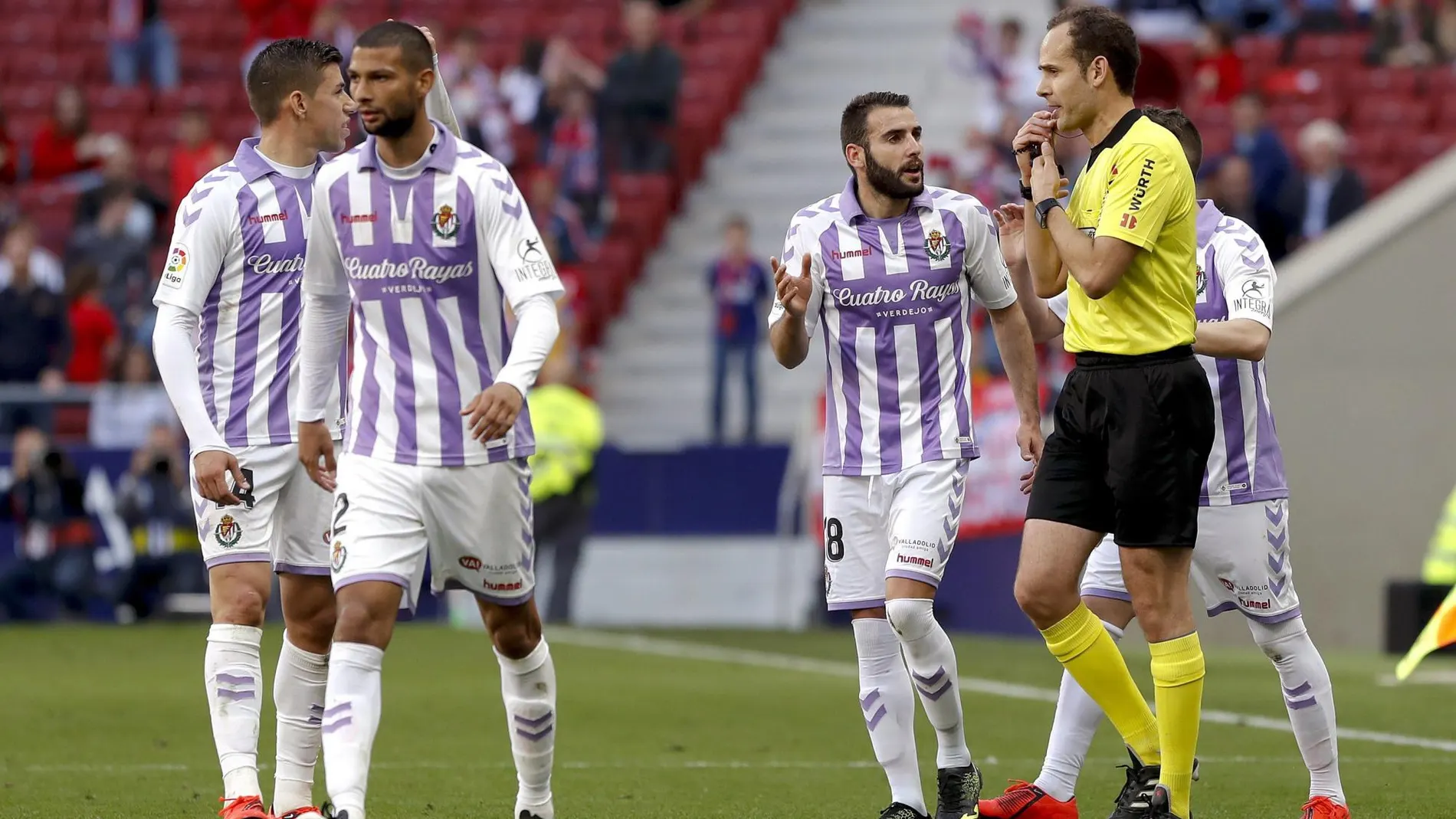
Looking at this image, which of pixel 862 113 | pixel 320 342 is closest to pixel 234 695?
pixel 320 342

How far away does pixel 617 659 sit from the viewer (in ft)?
45.9

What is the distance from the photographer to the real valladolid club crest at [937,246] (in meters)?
7.03

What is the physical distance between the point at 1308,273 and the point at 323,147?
30.0 feet

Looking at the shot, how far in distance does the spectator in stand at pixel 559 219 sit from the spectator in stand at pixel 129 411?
3.43m

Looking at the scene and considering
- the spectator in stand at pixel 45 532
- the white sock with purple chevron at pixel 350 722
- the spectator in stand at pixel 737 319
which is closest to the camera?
the white sock with purple chevron at pixel 350 722

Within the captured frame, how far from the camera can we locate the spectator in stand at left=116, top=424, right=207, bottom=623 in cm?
1705

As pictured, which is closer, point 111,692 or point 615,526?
point 111,692

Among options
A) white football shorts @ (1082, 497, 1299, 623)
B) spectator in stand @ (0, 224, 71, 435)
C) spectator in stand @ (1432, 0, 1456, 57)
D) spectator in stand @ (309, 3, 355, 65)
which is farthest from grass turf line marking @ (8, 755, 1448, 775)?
spectator in stand @ (309, 3, 355, 65)

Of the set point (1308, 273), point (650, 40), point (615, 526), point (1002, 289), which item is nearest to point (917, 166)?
point (1002, 289)

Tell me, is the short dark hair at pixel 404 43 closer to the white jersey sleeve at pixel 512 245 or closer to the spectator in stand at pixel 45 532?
the white jersey sleeve at pixel 512 245

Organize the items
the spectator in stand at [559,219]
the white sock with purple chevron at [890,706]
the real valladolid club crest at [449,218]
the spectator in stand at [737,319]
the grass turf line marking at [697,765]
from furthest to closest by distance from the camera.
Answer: the spectator in stand at [559,219] → the spectator in stand at [737,319] → the grass turf line marking at [697,765] → the white sock with purple chevron at [890,706] → the real valladolid club crest at [449,218]

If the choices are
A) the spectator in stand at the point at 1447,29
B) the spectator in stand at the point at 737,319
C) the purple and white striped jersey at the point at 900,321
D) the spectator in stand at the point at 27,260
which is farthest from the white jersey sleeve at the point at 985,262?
the spectator in stand at the point at 27,260

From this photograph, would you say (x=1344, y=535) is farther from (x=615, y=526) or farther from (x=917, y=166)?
(x=917, y=166)

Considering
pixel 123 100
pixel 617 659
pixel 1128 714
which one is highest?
pixel 123 100
